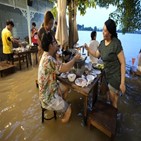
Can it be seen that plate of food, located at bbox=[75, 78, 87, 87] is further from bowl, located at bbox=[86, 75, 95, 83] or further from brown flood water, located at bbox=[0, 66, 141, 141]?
brown flood water, located at bbox=[0, 66, 141, 141]

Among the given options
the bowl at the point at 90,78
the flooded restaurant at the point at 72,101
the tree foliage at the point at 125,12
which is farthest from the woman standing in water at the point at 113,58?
the tree foliage at the point at 125,12

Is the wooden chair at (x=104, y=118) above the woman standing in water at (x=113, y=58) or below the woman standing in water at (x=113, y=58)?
below

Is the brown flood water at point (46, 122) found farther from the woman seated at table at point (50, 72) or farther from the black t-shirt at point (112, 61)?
the black t-shirt at point (112, 61)

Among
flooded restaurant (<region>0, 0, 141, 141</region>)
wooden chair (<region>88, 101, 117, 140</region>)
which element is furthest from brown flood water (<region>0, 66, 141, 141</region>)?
wooden chair (<region>88, 101, 117, 140</region>)

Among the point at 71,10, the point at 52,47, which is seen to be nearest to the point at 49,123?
the point at 52,47

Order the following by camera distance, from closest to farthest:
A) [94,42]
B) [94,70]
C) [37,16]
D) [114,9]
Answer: [94,70], [94,42], [114,9], [37,16]

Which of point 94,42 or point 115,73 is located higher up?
point 94,42

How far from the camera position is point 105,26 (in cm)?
187

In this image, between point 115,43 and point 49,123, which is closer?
point 115,43

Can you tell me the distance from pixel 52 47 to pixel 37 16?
9.19 m

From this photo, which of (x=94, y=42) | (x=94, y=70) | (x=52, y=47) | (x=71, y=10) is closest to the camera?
(x=52, y=47)

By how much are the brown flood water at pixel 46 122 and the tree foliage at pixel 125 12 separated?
1858 mm

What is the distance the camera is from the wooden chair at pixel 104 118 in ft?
5.76

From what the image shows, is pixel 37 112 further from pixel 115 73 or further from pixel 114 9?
pixel 114 9
